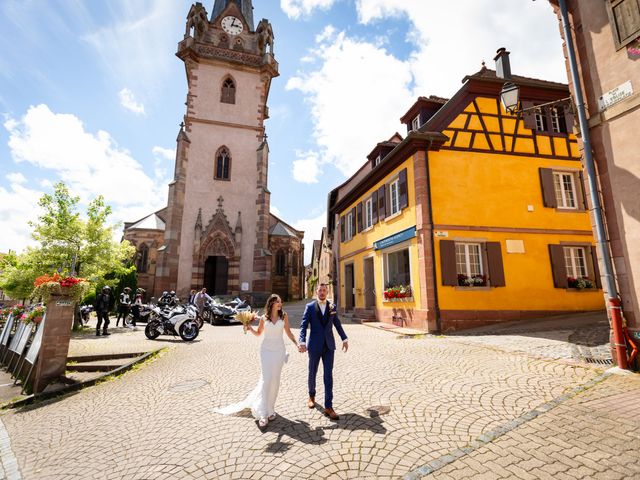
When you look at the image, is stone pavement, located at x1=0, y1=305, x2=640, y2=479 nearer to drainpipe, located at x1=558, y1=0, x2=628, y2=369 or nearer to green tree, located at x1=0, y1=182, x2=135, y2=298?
drainpipe, located at x1=558, y1=0, x2=628, y2=369

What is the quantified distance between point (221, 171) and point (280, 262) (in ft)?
33.0

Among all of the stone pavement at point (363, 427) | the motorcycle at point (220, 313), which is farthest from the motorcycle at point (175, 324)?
the stone pavement at point (363, 427)

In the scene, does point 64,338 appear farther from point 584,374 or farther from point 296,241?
point 296,241

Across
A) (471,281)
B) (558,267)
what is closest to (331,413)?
(471,281)

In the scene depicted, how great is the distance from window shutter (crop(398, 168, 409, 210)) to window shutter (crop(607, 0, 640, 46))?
6.88 meters

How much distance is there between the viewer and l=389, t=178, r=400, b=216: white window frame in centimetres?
1273

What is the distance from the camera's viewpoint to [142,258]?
29641 millimetres

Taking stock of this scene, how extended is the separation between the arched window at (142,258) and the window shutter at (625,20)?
32200 mm

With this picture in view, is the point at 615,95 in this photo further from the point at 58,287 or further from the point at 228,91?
the point at 228,91

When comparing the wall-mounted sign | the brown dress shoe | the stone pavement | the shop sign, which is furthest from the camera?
the shop sign

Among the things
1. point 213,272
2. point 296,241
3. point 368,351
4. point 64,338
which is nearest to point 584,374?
point 368,351

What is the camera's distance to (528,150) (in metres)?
12.1

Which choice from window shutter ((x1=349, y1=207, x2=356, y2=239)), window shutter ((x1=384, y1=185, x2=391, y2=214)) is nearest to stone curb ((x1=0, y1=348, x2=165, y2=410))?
window shutter ((x1=384, y1=185, x2=391, y2=214))

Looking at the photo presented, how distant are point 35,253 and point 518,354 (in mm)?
17692
